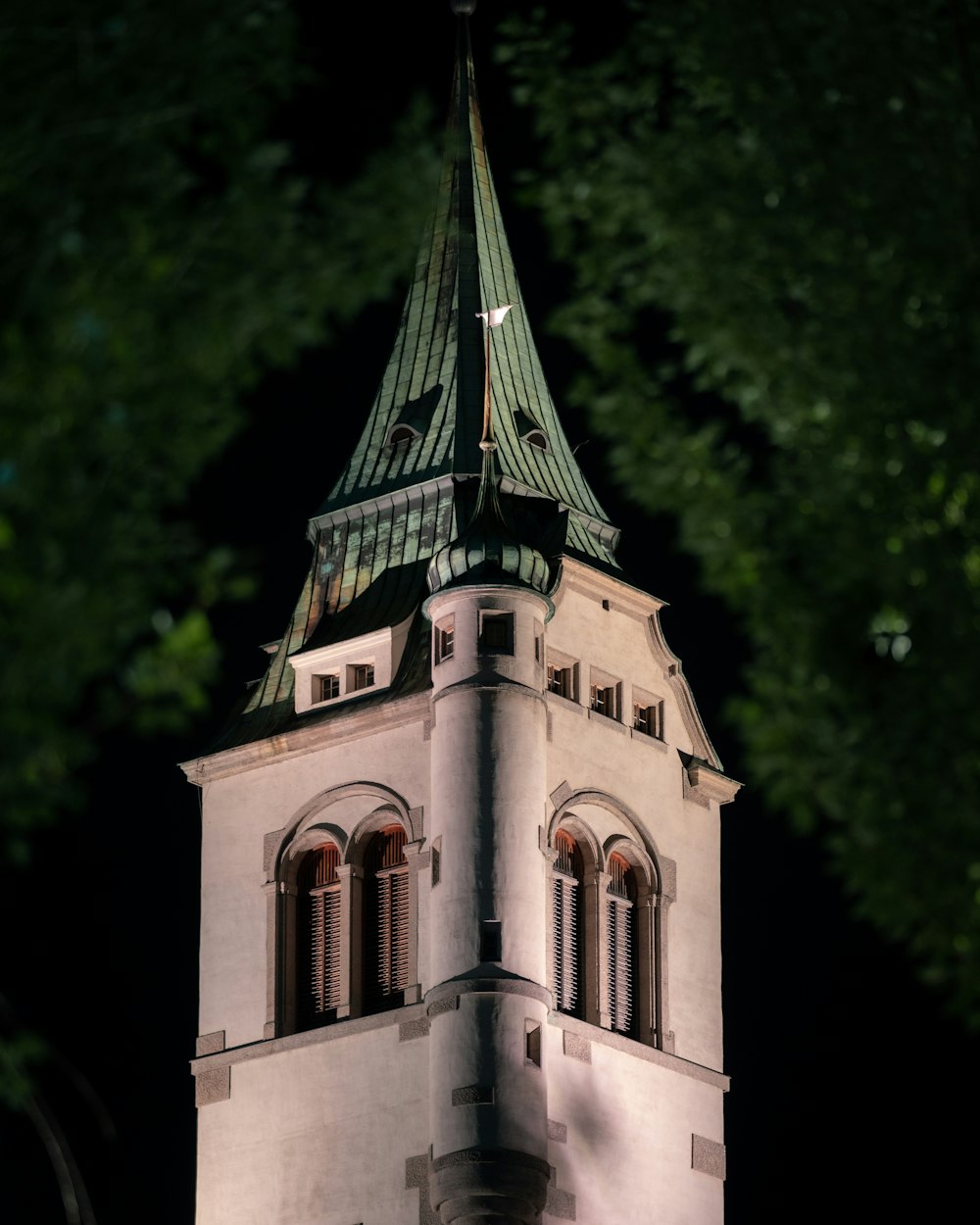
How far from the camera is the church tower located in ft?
211

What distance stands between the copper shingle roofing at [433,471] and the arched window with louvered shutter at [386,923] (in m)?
2.86

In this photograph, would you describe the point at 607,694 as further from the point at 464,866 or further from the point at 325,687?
the point at 464,866

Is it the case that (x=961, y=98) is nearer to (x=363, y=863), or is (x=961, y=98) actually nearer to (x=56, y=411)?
(x=56, y=411)

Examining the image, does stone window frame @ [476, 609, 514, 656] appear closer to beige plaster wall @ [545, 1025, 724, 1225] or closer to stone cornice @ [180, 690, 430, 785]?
stone cornice @ [180, 690, 430, 785]

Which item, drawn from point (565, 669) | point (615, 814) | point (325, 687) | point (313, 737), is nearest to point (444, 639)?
point (565, 669)

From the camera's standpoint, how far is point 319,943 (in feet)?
223

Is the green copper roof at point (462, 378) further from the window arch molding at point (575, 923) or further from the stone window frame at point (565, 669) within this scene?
the window arch molding at point (575, 923)

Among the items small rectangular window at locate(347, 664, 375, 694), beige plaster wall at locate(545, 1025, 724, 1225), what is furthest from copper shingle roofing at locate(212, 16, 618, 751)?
beige plaster wall at locate(545, 1025, 724, 1225)

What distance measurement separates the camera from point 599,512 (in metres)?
72.8

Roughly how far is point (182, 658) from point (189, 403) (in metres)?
2.54

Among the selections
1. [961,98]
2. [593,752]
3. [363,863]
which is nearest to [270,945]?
[363,863]

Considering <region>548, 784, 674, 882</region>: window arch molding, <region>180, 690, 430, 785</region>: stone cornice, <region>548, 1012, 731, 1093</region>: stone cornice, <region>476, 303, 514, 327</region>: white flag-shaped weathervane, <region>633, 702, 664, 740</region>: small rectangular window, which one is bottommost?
<region>548, 1012, 731, 1093</region>: stone cornice

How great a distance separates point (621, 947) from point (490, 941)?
204 inches

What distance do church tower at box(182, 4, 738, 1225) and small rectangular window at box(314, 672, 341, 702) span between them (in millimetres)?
40
